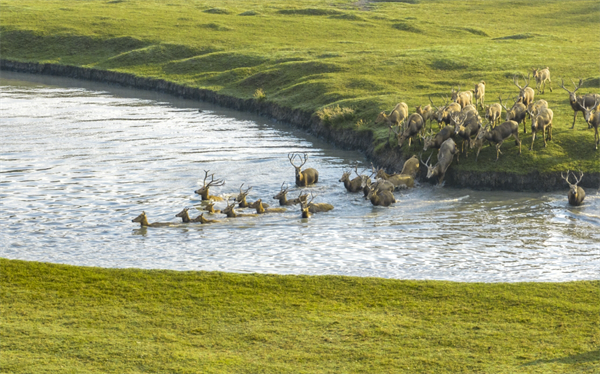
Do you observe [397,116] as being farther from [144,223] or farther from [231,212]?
[144,223]

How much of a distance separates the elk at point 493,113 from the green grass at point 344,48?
1.54 m

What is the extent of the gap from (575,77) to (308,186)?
1081 inches

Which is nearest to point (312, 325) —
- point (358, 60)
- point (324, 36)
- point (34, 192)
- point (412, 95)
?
point (34, 192)

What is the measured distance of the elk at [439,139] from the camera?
32969 millimetres

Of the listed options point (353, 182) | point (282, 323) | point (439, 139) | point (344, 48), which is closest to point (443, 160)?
point (439, 139)

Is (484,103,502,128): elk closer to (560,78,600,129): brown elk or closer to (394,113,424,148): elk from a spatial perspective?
(394,113,424,148): elk

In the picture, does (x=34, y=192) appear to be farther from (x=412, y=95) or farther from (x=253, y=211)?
(x=412, y=95)

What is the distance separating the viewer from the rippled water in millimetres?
22453

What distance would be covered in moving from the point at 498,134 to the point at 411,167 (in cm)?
390

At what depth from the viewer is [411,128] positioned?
34281 mm

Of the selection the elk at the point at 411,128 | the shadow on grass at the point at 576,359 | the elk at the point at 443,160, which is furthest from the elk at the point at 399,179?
the shadow on grass at the point at 576,359

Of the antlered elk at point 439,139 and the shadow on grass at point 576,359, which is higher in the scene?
the antlered elk at point 439,139

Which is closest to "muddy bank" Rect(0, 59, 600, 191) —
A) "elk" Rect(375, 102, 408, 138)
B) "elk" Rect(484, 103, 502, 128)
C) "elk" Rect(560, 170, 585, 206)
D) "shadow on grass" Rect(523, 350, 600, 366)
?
"elk" Rect(375, 102, 408, 138)

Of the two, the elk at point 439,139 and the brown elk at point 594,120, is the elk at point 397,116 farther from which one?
the brown elk at point 594,120
